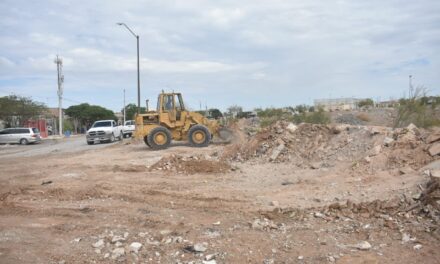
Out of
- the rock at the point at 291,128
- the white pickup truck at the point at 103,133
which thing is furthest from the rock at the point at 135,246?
the white pickup truck at the point at 103,133

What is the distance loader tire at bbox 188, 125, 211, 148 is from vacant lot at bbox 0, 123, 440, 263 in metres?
7.49

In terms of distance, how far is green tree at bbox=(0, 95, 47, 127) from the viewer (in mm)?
55656

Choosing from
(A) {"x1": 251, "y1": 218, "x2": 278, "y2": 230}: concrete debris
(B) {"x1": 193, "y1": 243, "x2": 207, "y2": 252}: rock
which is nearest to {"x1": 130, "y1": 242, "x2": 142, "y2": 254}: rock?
(B) {"x1": 193, "y1": 243, "x2": 207, "y2": 252}: rock

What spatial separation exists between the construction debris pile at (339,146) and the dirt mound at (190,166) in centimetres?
202

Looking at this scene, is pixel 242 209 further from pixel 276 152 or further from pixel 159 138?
pixel 159 138

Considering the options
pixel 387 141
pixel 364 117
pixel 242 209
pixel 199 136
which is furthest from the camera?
pixel 364 117

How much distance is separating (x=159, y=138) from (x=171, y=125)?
0.95 meters

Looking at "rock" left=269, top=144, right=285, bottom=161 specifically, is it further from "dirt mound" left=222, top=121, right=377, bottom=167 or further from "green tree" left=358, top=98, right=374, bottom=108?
"green tree" left=358, top=98, right=374, bottom=108

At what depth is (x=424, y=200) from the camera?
7359mm

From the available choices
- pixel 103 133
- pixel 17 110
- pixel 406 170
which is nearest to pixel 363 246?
pixel 406 170

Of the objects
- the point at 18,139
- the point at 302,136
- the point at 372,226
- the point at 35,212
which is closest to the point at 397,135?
the point at 302,136

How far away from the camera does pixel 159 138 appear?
2216cm

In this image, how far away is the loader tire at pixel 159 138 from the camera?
22125 millimetres

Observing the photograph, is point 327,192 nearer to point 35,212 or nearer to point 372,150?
point 372,150
